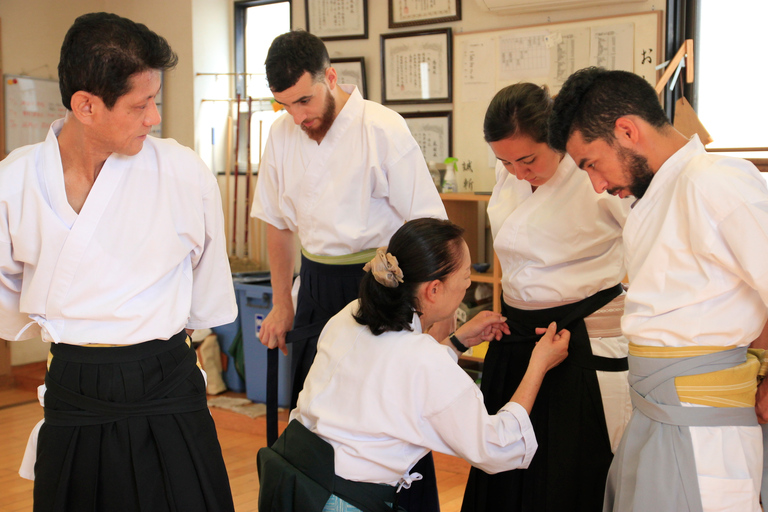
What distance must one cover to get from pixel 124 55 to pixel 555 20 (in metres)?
2.56

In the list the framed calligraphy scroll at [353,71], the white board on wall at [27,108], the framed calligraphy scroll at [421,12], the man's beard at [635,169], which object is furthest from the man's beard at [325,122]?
the white board on wall at [27,108]

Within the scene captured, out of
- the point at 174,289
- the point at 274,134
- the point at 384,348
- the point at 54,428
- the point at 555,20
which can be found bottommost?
the point at 54,428

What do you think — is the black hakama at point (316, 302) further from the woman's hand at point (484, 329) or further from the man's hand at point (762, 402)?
the man's hand at point (762, 402)

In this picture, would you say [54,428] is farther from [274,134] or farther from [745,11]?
[745,11]

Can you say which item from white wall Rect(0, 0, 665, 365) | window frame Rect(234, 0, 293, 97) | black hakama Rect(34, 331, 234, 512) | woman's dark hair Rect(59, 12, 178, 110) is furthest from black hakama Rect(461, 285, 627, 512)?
window frame Rect(234, 0, 293, 97)

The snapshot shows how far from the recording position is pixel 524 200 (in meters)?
1.93

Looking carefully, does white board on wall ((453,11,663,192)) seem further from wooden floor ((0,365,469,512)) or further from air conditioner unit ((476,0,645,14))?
wooden floor ((0,365,469,512))

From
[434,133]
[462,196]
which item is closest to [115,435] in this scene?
[462,196]

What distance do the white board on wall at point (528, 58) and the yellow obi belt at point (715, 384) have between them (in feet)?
7.24

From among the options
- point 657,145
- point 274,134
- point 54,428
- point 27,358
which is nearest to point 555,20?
point 274,134

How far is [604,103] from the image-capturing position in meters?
1.38

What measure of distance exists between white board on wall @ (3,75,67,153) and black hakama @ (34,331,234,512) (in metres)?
3.50

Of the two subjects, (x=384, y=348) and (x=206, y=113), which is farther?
(x=206, y=113)

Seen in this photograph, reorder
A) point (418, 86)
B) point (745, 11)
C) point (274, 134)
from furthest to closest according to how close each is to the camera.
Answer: point (418, 86)
point (745, 11)
point (274, 134)
